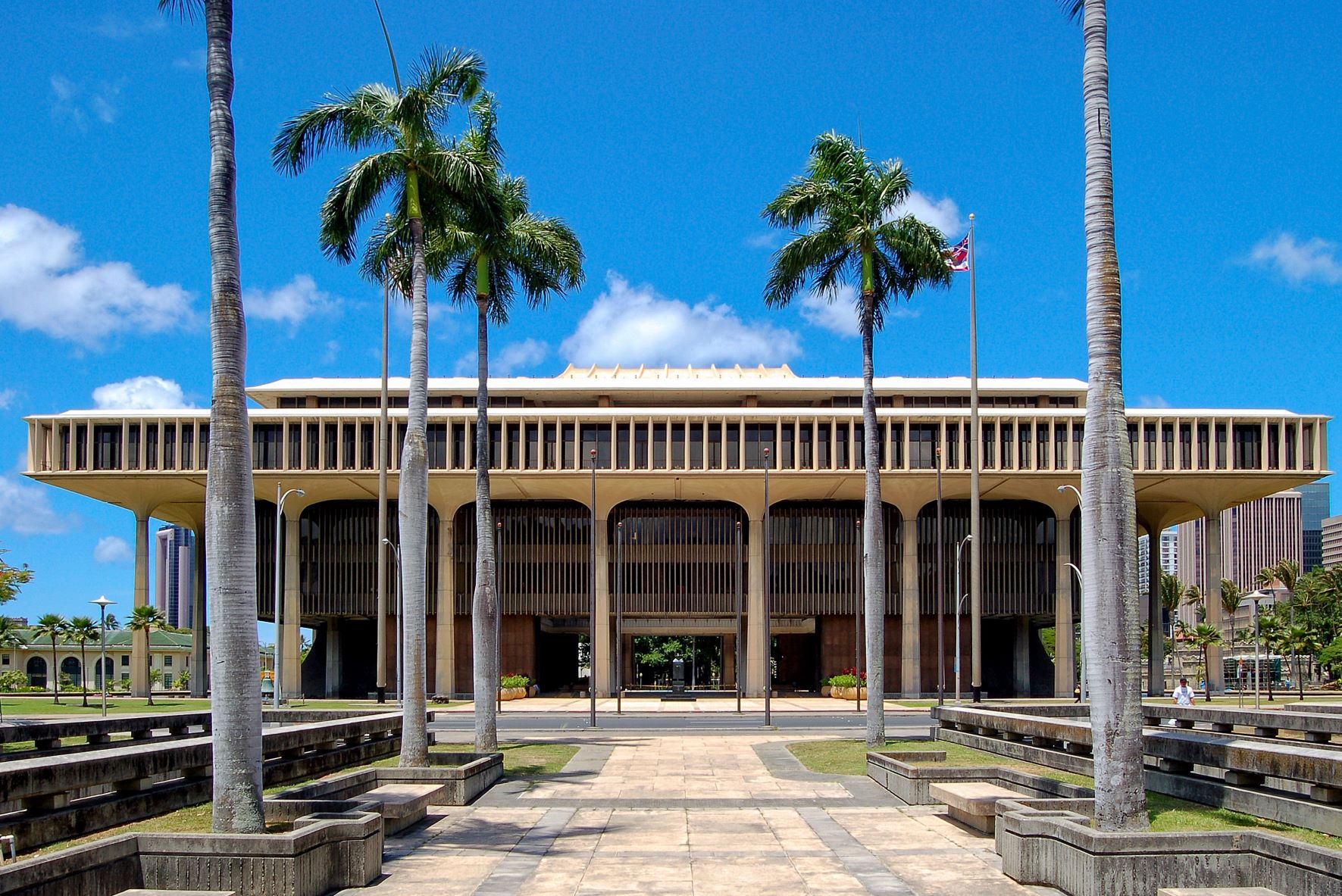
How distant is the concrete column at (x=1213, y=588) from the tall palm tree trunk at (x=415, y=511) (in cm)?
4775

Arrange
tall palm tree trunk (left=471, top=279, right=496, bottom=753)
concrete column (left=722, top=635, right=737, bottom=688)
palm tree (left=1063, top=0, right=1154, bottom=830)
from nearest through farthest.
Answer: palm tree (left=1063, top=0, right=1154, bottom=830) → tall palm tree trunk (left=471, top=279, right=496, bottom=753) → concrete column (left=722, top=635, right=737, bottom=688)

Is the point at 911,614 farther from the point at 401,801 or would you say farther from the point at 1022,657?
the point at 401,801

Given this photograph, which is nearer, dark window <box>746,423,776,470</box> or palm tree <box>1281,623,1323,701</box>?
dark window <box>746,423,776,470</box>

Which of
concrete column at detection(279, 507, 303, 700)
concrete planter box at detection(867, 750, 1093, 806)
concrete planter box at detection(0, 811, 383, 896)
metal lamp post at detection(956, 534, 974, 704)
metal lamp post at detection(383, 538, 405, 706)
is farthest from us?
concrete column at detection(279, 507, 303, 700)

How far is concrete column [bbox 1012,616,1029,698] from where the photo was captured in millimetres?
71500

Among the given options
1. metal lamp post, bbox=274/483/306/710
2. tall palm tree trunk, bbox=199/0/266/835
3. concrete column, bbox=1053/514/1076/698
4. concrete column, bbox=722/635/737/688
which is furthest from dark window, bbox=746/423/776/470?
tall palm tree trunk, bbox=199/0/266/835

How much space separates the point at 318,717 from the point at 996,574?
46281 millimetres

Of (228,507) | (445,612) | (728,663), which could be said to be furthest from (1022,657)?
(228,507)

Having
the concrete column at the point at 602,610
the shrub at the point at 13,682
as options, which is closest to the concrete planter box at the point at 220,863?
the concrete column at the point at 602,610

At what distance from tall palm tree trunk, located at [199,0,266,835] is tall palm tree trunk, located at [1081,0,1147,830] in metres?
8.47

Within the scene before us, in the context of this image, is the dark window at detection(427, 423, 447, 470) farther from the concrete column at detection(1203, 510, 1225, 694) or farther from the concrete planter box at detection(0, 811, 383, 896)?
the concrete planter box at detection(0, 811, 383, 896)

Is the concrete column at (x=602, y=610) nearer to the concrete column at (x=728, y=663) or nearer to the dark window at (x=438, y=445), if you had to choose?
the dark window at (x=438, y=445)

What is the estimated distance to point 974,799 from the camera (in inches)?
624

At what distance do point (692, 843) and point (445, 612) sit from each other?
51.0m
